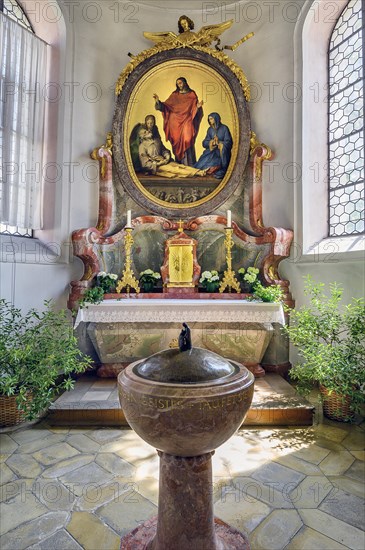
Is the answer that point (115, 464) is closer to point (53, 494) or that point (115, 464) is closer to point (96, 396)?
point (53, 494)

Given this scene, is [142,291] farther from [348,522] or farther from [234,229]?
[348,522]

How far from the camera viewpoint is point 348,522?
2.00m

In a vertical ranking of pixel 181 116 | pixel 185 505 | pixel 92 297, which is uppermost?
pixel 181 116

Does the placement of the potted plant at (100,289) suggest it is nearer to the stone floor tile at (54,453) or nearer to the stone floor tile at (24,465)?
the stone floor tile at (54,453)

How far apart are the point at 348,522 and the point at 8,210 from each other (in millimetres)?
4770

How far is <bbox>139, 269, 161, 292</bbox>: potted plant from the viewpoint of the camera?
483cm

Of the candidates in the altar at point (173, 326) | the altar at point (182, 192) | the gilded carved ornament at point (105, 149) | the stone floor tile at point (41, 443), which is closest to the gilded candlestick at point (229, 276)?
the altar at point (182, 192)

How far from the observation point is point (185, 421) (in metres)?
1.39

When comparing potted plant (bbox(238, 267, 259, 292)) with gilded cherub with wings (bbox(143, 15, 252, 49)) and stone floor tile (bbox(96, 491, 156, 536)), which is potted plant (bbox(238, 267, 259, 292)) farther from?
gilded cherub with wings (bbox(143, 15, 252, 49))

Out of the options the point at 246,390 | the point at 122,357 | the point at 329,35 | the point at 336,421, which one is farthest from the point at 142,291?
the point at 329,35

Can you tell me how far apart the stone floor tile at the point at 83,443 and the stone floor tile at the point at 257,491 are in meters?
1.11

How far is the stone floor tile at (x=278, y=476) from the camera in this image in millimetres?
2381

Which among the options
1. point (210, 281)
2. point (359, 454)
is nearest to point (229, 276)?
point (210, 281)

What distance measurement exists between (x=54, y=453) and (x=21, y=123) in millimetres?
4238
